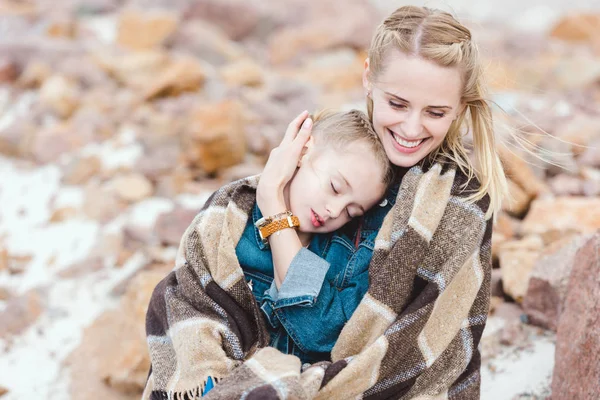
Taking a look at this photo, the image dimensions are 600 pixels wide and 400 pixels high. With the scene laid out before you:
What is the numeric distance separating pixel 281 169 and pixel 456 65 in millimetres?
782

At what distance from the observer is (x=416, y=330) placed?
2531 mm

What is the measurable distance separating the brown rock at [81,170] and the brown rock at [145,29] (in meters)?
4.43

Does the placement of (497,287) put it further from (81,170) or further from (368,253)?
(81,170)

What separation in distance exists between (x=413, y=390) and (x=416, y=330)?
26cm

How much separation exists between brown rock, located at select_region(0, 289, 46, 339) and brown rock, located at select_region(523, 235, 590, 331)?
10.6ft

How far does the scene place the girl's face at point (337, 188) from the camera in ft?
8.96

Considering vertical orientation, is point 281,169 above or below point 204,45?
above

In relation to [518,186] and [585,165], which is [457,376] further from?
[585,165]

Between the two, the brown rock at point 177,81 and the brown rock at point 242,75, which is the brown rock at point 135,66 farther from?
the brown rock at point 242,75

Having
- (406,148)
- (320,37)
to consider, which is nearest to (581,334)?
(406,148)

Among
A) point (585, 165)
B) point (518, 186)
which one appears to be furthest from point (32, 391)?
point (585, 165)

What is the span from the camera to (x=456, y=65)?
260 cm

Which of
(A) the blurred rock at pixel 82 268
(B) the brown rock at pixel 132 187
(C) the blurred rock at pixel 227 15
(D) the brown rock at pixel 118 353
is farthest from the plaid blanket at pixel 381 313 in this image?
(C) the blurred rock at pixel 227 15

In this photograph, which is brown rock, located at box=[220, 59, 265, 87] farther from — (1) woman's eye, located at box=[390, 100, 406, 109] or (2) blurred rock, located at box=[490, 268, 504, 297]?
(1) woman's eye, located at box=[390, 100, 406, 109]
